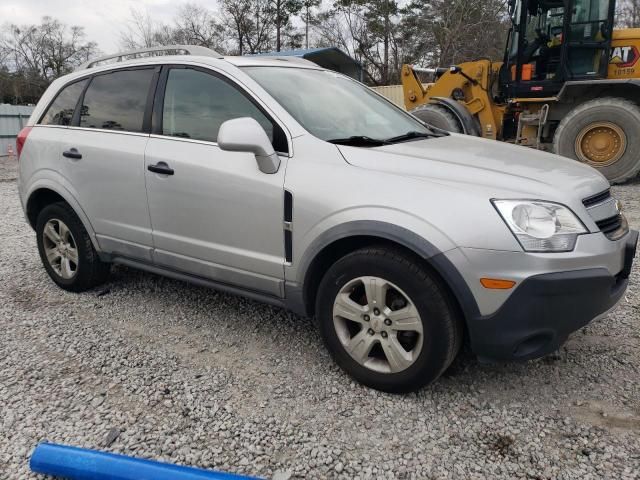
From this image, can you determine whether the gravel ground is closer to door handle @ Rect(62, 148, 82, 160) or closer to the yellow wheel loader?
door handle @ Rect(62, 148, 82, 160)

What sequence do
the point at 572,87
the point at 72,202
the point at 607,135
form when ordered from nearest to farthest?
1. the point at 72,202
2. the point at 607,135
3. the point at 572,87

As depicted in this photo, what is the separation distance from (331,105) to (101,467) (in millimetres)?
2309

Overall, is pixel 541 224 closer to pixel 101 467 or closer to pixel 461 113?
pixel 101 467

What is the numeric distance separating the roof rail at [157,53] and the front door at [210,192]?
23 cm

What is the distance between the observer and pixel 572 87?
8180 millimetres

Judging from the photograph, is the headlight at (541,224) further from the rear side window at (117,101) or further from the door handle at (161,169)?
the rear side window at (117,101)

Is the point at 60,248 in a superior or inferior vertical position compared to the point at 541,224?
inferior

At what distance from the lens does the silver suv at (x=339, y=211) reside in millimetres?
2262

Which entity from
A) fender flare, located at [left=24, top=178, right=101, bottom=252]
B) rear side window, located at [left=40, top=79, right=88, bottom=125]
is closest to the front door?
fender flare, located at [left=24, top=178, right=101, bottom=252]

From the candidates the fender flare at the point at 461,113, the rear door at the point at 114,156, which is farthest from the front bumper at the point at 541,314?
the fender flare at the point at 461,113

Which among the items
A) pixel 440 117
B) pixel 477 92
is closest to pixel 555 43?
pixel 477 92

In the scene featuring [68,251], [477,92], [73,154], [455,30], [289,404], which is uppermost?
[455,30]

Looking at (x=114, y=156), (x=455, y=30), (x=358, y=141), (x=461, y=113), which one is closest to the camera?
(x=358, y=141)

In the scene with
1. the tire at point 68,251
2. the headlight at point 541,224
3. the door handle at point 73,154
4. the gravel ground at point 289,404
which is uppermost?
the door handle at point 73,154
